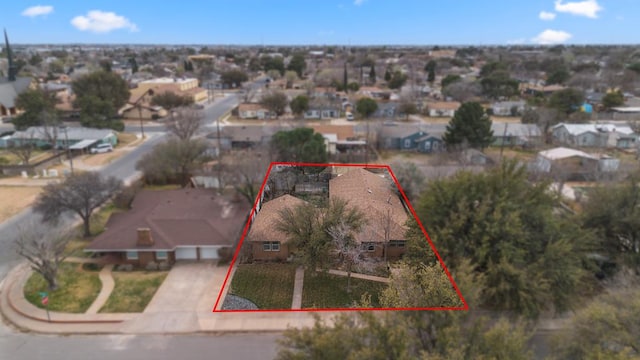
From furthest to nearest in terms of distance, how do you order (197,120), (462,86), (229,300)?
(462,86) < (197,120) < (229,300)

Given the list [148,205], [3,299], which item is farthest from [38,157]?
[3,299]

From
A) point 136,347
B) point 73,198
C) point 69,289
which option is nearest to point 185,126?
point 73,198

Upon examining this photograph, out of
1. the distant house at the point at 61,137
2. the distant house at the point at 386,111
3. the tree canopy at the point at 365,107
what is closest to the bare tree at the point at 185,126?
the distant house at the point at 61,137

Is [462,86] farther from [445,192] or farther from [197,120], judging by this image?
[445,192]

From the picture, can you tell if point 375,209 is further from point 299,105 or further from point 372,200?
point 299,105

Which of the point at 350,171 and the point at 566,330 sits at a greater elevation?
the point at 350,171

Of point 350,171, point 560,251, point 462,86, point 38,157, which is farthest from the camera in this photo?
point 462,86
